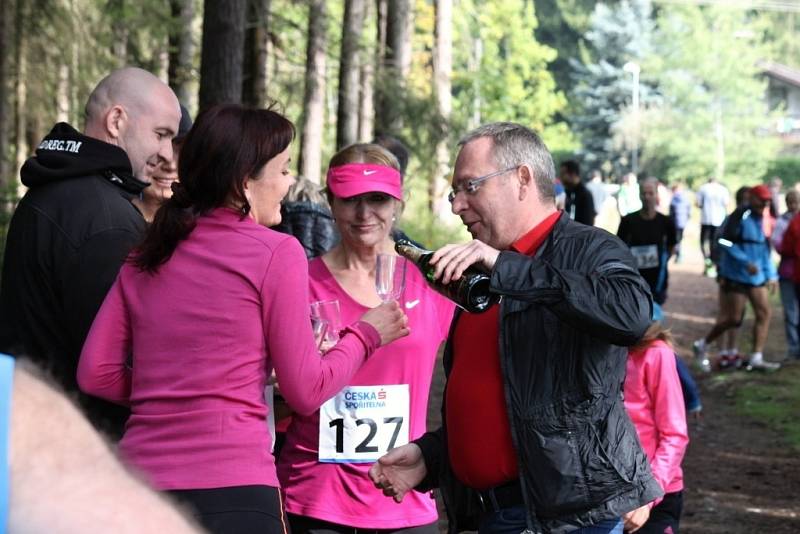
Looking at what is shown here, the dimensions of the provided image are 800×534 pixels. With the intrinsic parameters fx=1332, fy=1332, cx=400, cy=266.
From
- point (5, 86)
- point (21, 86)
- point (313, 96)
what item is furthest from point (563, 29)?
point (5, 86)

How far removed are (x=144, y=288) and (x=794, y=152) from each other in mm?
84449

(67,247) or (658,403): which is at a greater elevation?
(67,247)

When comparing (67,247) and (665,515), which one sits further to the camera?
(665,515)

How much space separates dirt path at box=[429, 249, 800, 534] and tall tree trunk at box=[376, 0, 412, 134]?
22.0 ft

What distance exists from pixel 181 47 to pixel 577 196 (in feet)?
19.7

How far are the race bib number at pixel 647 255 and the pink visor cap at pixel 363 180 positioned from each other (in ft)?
27.7

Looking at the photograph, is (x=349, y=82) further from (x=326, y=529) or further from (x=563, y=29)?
(x=563, y=29)

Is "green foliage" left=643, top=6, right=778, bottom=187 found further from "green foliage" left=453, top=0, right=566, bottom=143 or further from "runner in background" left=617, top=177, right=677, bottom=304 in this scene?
"runner in background" left=617, top=177, right=677, bottom=304

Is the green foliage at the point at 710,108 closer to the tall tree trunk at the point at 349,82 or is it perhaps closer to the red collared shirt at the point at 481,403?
the tall tree trunk at the point at 349,82

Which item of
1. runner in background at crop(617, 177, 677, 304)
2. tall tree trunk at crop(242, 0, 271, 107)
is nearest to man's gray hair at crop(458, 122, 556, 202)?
runner in background at crop(617, 177, 677, 304)

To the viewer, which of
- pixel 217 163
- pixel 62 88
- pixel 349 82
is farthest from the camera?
pixel 62 88

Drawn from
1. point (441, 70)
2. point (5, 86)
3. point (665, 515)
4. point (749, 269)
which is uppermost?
point (441, 70)

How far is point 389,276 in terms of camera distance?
455 centimetres

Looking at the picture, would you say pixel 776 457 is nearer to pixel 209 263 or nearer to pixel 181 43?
pixel 209 263
